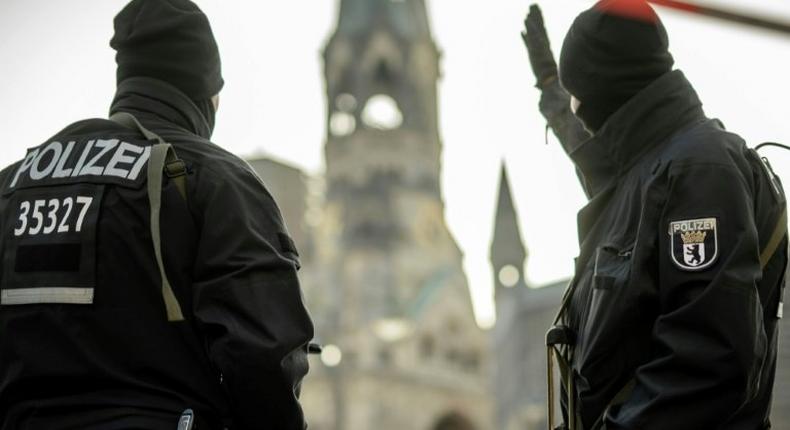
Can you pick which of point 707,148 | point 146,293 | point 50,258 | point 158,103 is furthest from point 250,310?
point 707,148

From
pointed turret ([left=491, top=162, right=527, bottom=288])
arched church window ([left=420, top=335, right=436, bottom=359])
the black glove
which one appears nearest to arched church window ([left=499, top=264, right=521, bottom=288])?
pointed turret ([left=491, top=162, right=527, bottom=288])

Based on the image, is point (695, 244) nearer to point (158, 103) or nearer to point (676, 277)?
point (676, 277)

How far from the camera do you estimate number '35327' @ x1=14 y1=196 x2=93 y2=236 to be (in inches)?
150

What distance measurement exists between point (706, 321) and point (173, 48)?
182 cm

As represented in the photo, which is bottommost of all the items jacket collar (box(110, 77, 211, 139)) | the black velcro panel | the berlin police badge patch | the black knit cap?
the black velcro panel

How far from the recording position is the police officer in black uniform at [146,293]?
361cm

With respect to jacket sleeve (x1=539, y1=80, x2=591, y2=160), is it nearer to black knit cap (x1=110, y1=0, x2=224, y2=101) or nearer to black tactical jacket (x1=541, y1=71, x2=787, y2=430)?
black tactical jacket (x1=541, y1=71, x2=787, y2=430)

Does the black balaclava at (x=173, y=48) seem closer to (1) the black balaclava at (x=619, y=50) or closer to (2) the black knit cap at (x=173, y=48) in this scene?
(2) the black knit cap at (x=173, y=48)

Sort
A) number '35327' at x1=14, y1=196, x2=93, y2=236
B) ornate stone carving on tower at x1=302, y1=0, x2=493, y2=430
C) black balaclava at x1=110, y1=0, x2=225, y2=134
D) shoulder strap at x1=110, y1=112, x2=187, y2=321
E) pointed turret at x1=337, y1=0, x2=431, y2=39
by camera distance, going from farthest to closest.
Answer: pointed turret at x1=337, y1=0, x2=431, y2=39 < ornate stone carving on tower at x1=302, y1=0, x2=493, y2=430 < black balaclava at x1=110, y1=0, x2=225, y2=134 < number '35327' at x1=14, y1=196, x2=93, y2=236 < shoulder strap at x1=110, y1=112, x2=187, y2=321

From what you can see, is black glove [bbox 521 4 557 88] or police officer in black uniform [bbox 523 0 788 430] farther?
black glove [bbox 521 4 557 88]

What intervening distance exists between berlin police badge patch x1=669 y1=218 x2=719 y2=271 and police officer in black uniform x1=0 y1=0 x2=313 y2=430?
3.38 feet

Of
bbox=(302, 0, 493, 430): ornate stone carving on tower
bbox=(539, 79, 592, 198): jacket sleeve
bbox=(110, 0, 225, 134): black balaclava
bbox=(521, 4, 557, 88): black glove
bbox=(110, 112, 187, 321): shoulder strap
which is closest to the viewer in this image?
bbox=(110, 112, 187, 321): shoulder strap

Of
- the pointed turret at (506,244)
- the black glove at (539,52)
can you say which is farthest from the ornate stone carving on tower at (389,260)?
the black glove at (539,52)

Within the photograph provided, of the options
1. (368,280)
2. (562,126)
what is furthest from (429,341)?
(562,126)
